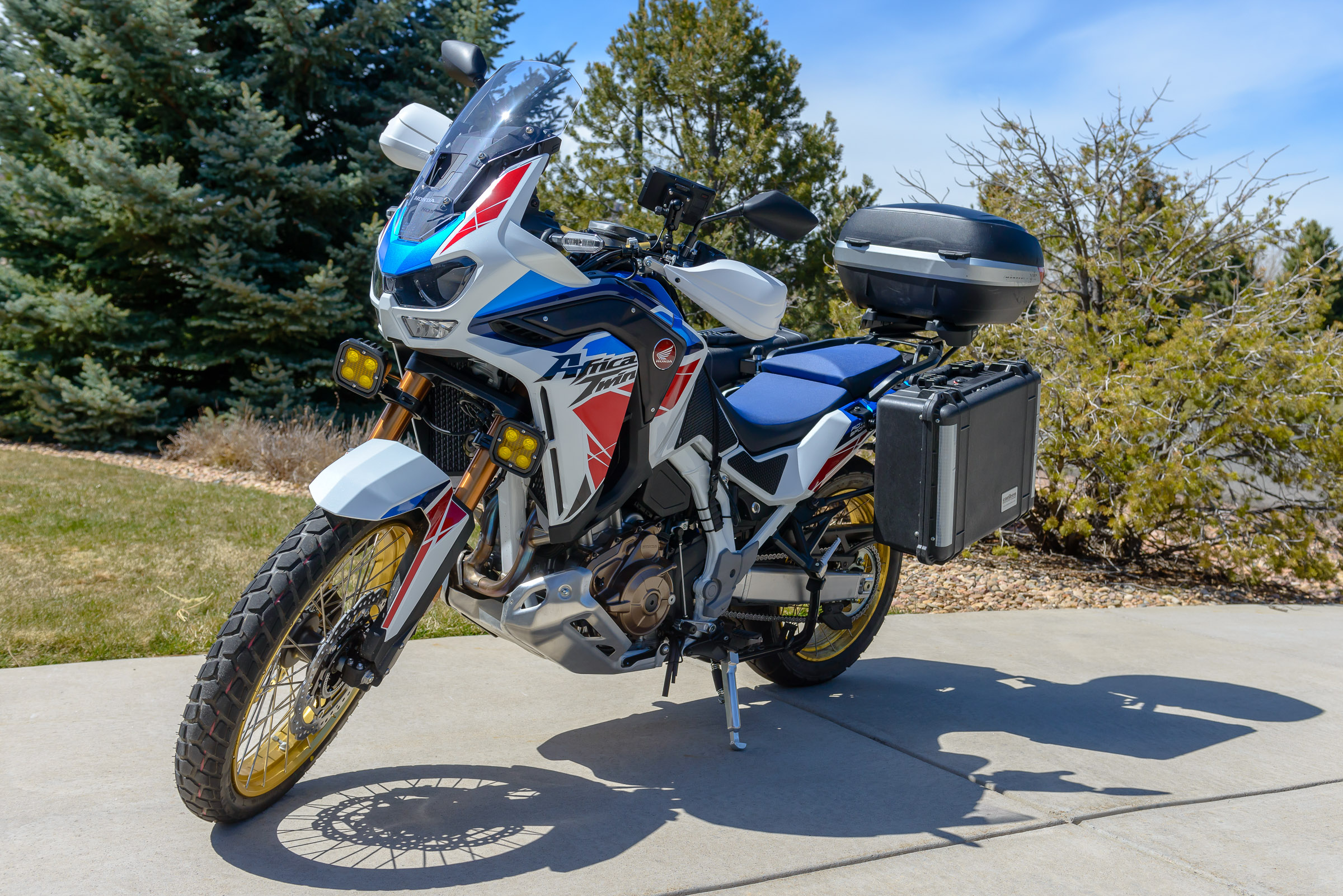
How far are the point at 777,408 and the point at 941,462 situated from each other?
577mm

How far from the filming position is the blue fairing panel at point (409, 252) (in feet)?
8.04

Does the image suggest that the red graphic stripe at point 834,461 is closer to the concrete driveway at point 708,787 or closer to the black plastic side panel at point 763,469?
the black plastic side panel at point 763,469

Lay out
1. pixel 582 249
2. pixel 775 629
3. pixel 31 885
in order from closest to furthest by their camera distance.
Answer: pixel 31 885 < pixel 582 249 < pixel 775 629

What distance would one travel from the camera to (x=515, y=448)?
249 cm

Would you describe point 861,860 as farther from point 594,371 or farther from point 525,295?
point 525,295

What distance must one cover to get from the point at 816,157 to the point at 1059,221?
380 cm

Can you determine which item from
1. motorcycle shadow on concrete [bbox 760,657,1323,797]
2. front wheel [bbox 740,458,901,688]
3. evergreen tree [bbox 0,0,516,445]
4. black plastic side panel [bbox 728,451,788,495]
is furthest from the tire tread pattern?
evergreen tree [bbox 0,0,516,445]

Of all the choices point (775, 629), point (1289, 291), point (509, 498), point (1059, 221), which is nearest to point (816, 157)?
point (1059, 221)

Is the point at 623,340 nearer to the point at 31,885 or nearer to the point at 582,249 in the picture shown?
the point at 582,249

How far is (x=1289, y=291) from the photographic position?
21.4 ft

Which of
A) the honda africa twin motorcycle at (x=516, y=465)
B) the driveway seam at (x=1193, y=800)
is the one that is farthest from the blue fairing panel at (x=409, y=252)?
the driveway seam at (x=1193, y=800)

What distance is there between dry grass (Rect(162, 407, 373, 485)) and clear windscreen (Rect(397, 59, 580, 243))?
19.0 ft

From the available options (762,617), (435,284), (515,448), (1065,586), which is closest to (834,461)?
(762,617)

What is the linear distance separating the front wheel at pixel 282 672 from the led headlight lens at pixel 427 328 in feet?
1.46
